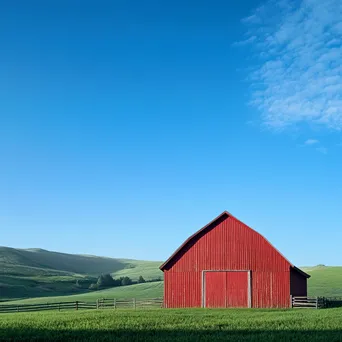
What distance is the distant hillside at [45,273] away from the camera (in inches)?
3561

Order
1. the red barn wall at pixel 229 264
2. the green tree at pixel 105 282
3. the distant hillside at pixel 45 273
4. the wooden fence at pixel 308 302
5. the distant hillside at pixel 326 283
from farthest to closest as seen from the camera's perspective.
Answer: the green tree at pixel 105 282, the distant hillside at pixel 45 273, the distant hillside at pixel 326 283, the red barn wall at pixel 229 264, the wooden fence at pixel 308 302

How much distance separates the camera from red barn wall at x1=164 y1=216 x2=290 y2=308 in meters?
42.8

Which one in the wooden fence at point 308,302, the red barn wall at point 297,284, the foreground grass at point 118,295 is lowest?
the foreground grass at point 118,295

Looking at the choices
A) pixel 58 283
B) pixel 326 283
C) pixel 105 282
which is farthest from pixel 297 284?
pixel 58 283

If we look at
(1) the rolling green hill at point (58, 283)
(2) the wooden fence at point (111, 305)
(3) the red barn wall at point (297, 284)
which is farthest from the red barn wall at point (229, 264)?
(1) the rolling green hill at point (58, 283)

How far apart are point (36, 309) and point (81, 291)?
4549 cm

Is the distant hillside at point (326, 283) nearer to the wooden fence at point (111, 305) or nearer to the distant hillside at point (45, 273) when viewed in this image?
the wooden fence at point (111, 305)

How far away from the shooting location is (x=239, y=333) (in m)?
20.5

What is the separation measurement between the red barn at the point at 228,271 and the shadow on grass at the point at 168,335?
21522mm

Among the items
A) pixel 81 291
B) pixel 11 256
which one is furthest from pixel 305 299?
pixel 11 256

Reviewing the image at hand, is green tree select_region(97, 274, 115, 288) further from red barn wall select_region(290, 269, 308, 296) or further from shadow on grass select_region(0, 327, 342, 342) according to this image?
shadow on grass select_region(0, 327, 342, 342)

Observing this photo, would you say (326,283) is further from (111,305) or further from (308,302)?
(111,305)

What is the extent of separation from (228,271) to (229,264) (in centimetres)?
58

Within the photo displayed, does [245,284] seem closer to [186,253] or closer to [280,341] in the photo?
[186,253]
